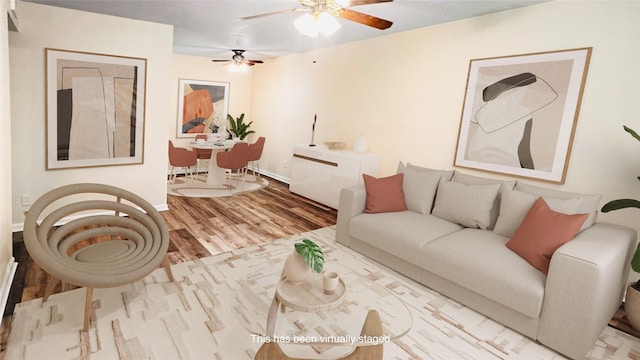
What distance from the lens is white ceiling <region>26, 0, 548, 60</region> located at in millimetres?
3230

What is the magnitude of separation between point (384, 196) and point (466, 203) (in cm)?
75

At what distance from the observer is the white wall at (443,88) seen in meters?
2.71

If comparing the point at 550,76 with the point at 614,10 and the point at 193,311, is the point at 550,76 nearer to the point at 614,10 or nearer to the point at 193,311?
the point at 614,10

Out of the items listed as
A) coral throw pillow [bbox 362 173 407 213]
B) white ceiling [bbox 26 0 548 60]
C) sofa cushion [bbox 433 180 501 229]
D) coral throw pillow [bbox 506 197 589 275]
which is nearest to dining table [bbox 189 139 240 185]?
white ceiling [bbox 26 0 548 60]

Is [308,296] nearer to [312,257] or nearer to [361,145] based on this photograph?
[312,257]

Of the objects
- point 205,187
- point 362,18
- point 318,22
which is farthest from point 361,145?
point 205,187

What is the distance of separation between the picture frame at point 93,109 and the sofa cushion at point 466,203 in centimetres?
342

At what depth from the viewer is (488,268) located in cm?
240

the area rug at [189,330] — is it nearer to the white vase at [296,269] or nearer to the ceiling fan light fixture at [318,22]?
the white vase at [296,269]

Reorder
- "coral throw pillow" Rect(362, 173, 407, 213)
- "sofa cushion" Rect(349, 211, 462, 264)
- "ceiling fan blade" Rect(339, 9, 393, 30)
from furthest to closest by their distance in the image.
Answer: "coral throw pillow" Rect(362, 173, 407, 213) → "sofa cushion" Rect(349, 211, 462, 264) → "ceiling fan blade" Rect(339, 9, 393, 30)

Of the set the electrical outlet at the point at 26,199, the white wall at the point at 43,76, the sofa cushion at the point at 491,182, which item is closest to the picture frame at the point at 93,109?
the white wall at the point at 43,76

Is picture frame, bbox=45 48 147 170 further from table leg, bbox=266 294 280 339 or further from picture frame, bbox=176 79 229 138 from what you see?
table leg, bbox=266 294 280 339

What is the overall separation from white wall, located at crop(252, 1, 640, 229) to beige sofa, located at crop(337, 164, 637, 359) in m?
0.46

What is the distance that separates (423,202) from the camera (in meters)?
3.43
